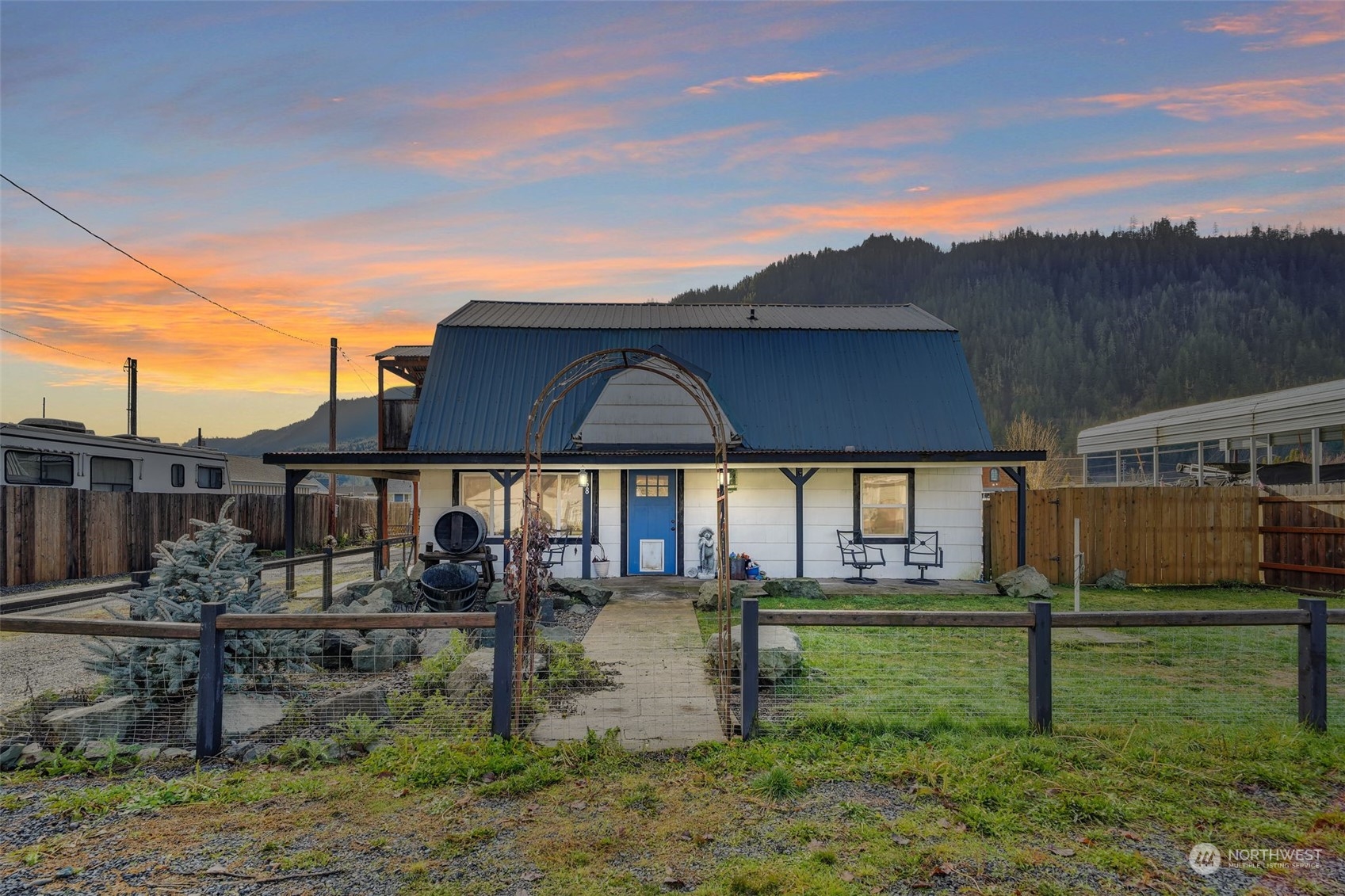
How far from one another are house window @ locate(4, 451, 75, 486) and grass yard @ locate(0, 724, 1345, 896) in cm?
1579

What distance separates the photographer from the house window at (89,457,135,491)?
1852cm

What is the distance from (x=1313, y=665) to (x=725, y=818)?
4.42 meters

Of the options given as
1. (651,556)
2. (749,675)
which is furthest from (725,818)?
(651,556)

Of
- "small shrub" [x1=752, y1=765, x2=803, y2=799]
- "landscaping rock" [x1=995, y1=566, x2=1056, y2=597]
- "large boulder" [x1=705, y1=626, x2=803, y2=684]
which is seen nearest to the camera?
"small shrub" [x1=752, y1=765, x2=803, y2=799]

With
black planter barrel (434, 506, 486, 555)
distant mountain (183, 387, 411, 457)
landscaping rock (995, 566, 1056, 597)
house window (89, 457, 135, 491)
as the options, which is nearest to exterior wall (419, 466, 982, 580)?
black planter barrel (434, 506, 486, 555)

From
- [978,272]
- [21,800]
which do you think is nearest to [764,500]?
[21,800]

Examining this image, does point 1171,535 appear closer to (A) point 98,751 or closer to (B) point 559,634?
(B) point 559,634

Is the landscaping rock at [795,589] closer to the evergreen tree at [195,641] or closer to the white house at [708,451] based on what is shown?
the white house at [708,451]

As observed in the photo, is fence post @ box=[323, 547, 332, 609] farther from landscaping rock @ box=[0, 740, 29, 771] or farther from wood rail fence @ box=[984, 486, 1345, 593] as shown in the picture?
wood rail fence @ box=[984, 486, 1345, 593]

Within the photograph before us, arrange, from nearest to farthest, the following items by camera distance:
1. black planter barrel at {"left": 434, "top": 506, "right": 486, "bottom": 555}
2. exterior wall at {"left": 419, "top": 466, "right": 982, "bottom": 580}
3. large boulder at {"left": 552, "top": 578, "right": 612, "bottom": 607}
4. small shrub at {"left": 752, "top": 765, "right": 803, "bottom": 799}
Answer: small shrub at {"left": 752, "top": 765, "right": 803, "bottom": 799} < large boulder at {"left": 552, "top": 578, "right": 612, "bottom": 607} < black planter barrel at {"left": 434, "top": 506, "right": 486, "bottom": 555} < exterior wall at {"left": 419, "top": 466, "right": 982, "bottom": 580}

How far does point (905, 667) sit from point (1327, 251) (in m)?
120

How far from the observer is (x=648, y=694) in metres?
6.16

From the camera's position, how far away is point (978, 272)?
93.2 m

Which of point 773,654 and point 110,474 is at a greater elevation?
point 110,474
